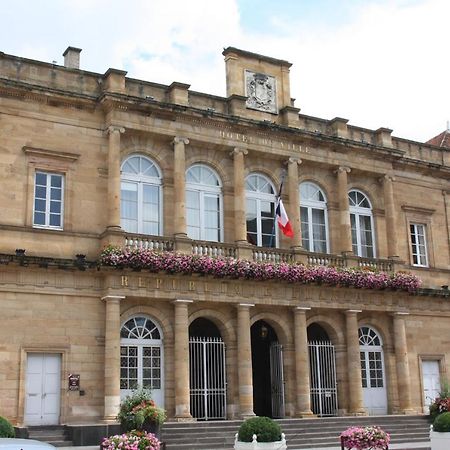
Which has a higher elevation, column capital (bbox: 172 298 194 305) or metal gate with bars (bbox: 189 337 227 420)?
column capital (bbox: 172 298 194 305)

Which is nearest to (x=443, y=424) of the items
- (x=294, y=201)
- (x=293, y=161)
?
(x=294, y=201)

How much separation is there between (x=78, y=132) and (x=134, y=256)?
13.6ft

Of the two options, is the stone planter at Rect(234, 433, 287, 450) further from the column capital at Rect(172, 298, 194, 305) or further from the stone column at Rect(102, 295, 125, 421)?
the column capital at Rect(172, 298, 194, 305)

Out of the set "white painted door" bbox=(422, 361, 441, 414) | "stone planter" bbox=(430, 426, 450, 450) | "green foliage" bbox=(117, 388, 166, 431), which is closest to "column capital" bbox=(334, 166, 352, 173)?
"white painted door" bbox=(422, 361, 441, 414)

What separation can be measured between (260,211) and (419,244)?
7205 mm

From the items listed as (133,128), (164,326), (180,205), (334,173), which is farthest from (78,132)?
(334,173)

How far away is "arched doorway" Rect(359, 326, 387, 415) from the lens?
79.0 ft

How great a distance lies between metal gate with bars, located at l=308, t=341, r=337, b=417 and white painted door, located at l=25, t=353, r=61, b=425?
8373 mm

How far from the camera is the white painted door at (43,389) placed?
18.7 metres

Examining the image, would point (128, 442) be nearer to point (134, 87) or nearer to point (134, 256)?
point (134, 256)

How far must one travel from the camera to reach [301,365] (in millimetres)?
22203

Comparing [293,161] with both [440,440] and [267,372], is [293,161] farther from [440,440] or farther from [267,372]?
[440,440]

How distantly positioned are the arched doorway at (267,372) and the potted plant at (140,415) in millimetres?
5839

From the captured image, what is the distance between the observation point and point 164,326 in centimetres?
2089
